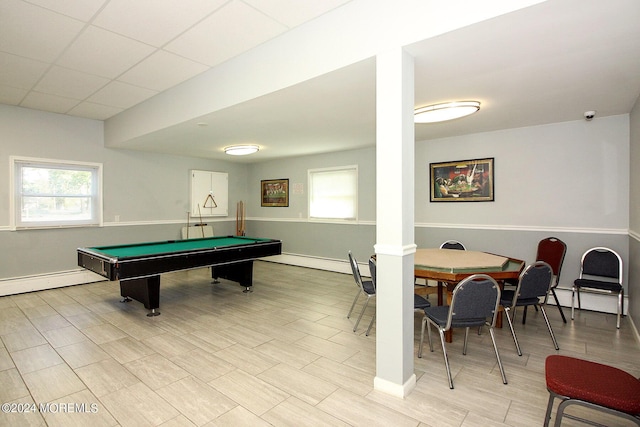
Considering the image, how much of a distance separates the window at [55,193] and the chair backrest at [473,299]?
591cm

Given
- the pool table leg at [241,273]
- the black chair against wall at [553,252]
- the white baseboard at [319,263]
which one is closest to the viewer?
the black chair against wall at [553,252]

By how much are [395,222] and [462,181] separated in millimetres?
3496

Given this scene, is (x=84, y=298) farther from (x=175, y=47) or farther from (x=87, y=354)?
(x=175, y=47)

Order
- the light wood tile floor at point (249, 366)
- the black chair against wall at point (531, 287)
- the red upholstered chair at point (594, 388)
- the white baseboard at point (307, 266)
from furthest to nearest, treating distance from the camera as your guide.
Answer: the white baseboard at point (307, 266), the black chair against wall at point (531, 287), the light wood tile floor at point (249, 366), the red upholstered chair at point (594, 388)

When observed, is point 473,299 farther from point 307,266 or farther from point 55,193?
point 55,193

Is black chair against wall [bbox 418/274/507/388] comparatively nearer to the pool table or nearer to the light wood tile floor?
the light wood tile floor

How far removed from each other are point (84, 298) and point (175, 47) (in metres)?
3.85

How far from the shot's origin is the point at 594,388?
1599mm

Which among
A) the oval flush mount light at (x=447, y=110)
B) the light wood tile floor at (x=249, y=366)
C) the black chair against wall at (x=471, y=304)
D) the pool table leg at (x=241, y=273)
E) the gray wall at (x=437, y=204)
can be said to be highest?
the oval flush mount light at (x=447, y=110)

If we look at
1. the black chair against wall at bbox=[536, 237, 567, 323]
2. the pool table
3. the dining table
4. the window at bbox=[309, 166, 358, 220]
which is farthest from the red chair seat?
the window at bbox=[309, 166, 358, 220]

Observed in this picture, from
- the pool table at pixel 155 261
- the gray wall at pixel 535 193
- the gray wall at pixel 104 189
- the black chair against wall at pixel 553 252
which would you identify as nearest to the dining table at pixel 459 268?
the black chair against wall at pixel 553 252

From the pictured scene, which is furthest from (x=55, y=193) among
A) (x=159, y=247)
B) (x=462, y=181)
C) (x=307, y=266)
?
(x=462, y=181)

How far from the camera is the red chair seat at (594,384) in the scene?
1515 mm

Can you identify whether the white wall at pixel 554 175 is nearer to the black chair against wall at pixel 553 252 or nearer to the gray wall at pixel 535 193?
the gray wall at pixel 535 193
